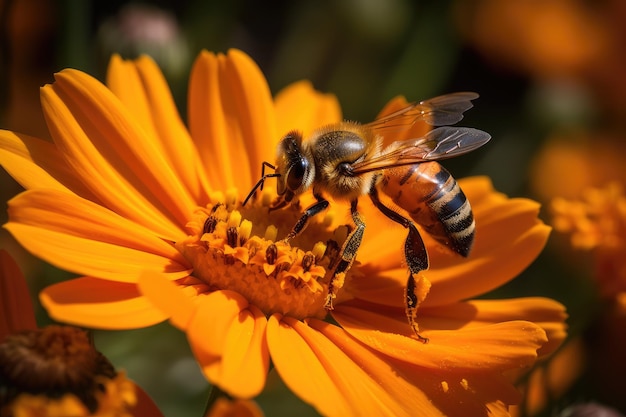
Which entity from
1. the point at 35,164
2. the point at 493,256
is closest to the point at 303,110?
the point at 493,256

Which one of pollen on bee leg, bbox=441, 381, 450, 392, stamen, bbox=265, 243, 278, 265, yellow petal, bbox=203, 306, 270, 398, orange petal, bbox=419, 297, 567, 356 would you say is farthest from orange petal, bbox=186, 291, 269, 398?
orange petal, bbox=419, 297, 567, 356

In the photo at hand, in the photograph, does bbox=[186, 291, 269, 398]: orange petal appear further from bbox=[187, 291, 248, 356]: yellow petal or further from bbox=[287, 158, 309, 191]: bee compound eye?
bbox=[287, 158, 309, 191]: bee compound eye

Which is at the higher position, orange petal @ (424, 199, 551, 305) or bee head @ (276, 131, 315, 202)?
bee head @ (276, 131, 315, 202)

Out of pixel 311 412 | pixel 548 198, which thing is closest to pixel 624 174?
pixel 548 198

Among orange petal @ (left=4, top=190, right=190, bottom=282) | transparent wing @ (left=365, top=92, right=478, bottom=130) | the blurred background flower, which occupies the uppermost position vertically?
transparent wing @ (left=365, top=92, right=478, bottom=130)

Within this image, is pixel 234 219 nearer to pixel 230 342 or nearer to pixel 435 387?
pixel 230 342

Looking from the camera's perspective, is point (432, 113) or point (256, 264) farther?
point (432, 113)
